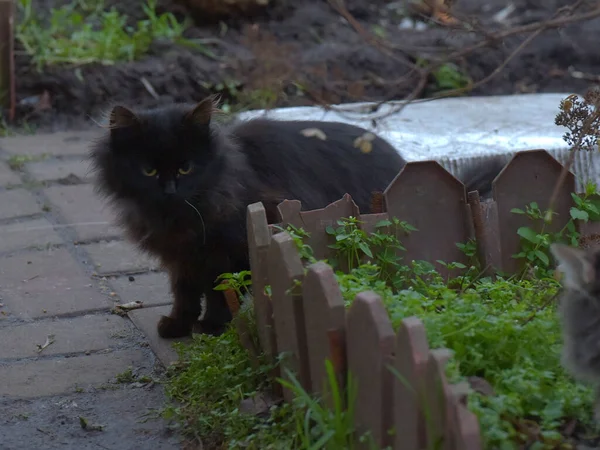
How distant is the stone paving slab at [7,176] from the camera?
4.64m

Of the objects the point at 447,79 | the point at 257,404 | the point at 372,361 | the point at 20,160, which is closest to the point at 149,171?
the point at 257,404

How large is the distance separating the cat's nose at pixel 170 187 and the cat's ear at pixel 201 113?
0.69 ft

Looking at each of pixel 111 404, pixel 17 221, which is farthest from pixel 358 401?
pixel 17 221

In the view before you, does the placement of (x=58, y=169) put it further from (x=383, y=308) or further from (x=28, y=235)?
(x=383, y=308)

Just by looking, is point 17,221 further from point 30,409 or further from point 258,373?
point 258,373

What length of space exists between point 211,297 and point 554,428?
5.03 feet

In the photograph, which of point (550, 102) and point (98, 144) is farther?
point (550, 102)

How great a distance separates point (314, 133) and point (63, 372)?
1172 millimetres

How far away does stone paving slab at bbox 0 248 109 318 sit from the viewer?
3.34 meters

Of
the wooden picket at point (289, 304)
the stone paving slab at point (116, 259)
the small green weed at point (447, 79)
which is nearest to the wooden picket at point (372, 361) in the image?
the wooden picket at point (289, 304)

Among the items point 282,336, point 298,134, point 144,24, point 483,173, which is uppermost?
point 144,24

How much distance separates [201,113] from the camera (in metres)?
3.02

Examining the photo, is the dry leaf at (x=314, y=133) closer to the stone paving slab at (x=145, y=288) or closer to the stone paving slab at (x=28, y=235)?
the stone paving slab at (x=145, y=288)

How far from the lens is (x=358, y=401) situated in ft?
6.47
